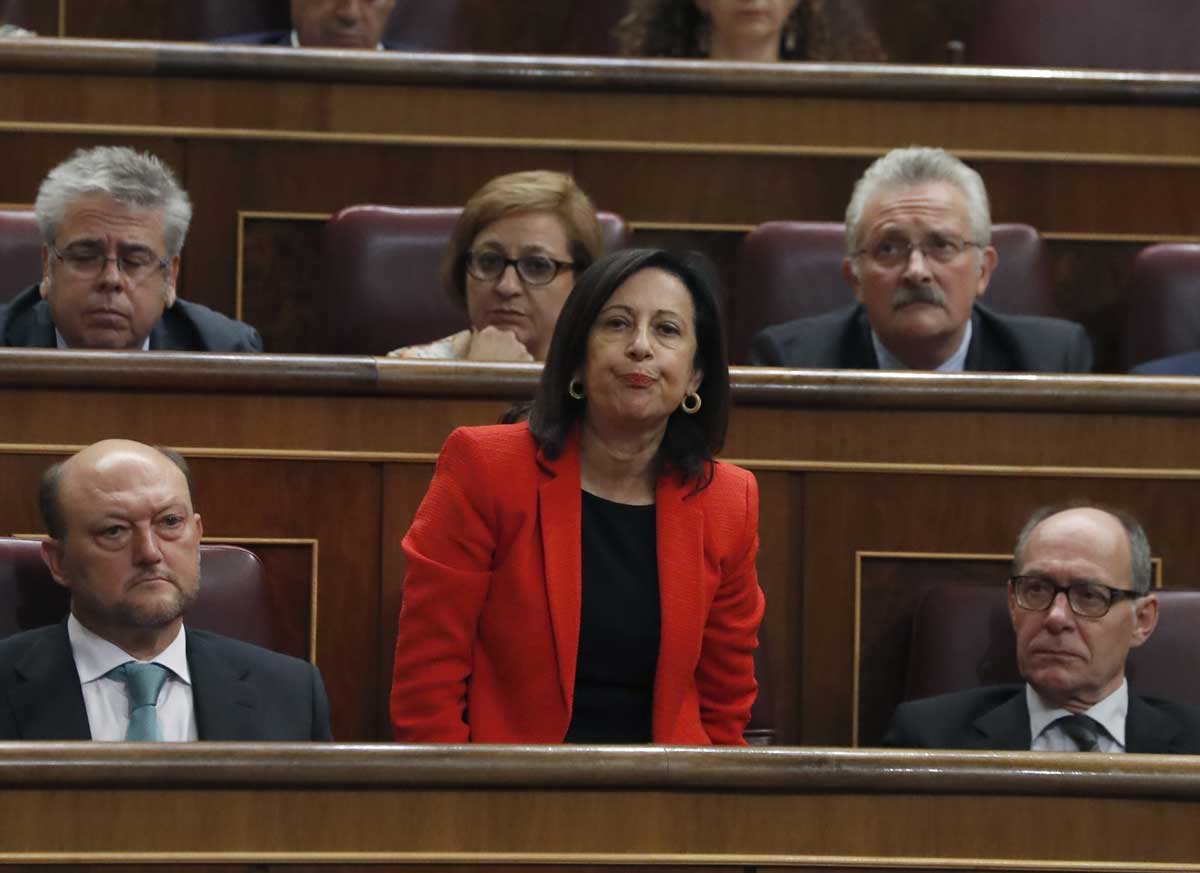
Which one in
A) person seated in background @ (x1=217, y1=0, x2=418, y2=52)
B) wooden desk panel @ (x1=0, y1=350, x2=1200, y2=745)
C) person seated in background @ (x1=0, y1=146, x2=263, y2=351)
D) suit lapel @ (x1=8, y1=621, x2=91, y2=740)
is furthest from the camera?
person seated in background @ (x1=217, y1=0, x2=418, y2=52)

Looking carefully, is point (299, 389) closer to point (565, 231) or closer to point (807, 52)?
point (565, 231)

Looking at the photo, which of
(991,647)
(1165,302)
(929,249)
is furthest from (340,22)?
(991,647)

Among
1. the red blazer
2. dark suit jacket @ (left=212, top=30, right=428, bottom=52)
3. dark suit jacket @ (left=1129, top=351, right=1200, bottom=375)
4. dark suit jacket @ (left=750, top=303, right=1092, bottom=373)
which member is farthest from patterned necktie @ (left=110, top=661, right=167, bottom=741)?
dark suit jacket @ (left=212, top=30, right=428, bottom=52)

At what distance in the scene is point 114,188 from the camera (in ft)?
3.74

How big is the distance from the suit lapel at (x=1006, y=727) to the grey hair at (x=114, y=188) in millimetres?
512

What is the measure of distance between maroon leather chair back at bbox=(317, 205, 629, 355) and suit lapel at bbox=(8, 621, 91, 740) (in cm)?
40

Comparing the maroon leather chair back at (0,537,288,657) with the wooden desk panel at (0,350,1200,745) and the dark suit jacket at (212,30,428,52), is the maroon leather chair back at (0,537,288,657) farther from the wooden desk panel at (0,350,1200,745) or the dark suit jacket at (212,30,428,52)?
the dark suit jacket at (212,30,428,52)

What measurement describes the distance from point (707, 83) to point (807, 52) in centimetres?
16

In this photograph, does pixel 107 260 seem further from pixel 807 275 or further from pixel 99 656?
pixel 807 275

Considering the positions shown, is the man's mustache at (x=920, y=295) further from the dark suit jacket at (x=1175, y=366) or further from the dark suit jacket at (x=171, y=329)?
the dark suit jacket at (x=171, y=329)

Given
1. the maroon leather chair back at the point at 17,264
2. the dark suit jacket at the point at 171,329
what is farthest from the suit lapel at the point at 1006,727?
the maroon leather chair back at the point at 17,264

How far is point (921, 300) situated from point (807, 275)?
4.8 inches

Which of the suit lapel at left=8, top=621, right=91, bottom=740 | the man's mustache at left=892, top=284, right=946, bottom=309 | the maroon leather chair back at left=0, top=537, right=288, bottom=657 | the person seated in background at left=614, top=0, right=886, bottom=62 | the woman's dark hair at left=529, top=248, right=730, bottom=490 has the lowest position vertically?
the suit lapel at left=8, top=621, right=91, bottom=740

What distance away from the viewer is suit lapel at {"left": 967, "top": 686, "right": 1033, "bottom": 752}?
97cm
